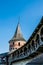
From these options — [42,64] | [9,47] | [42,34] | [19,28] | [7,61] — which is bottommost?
[42,64]

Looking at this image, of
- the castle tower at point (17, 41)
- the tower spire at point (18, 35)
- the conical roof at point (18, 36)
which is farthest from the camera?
the tower spire at point (18, 35)

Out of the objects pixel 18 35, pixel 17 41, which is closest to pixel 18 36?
pixel 18 35

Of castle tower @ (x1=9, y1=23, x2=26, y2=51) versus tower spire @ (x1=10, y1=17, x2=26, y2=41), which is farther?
tower spire @ (x1=10, y1=17, x2=26, y2=41)

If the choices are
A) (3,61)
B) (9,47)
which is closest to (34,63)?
(3,61)

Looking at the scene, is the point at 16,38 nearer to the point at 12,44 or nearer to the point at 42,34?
the point at 12,44

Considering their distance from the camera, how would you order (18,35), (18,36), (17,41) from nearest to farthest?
(17,41)
(18,36)
(18,35)

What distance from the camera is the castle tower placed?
189 feet

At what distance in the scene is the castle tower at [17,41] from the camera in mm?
57731

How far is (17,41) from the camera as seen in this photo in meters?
57.9

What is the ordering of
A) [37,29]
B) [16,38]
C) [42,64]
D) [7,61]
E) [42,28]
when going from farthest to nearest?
[16,38]
[7,61]
[37,29]
[42,28]
[42,64]

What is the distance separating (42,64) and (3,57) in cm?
5358

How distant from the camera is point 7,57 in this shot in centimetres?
5244

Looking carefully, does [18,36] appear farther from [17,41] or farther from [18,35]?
[17,41]

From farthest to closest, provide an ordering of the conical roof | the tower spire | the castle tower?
the tower spire
the conical roof
the castle tower
